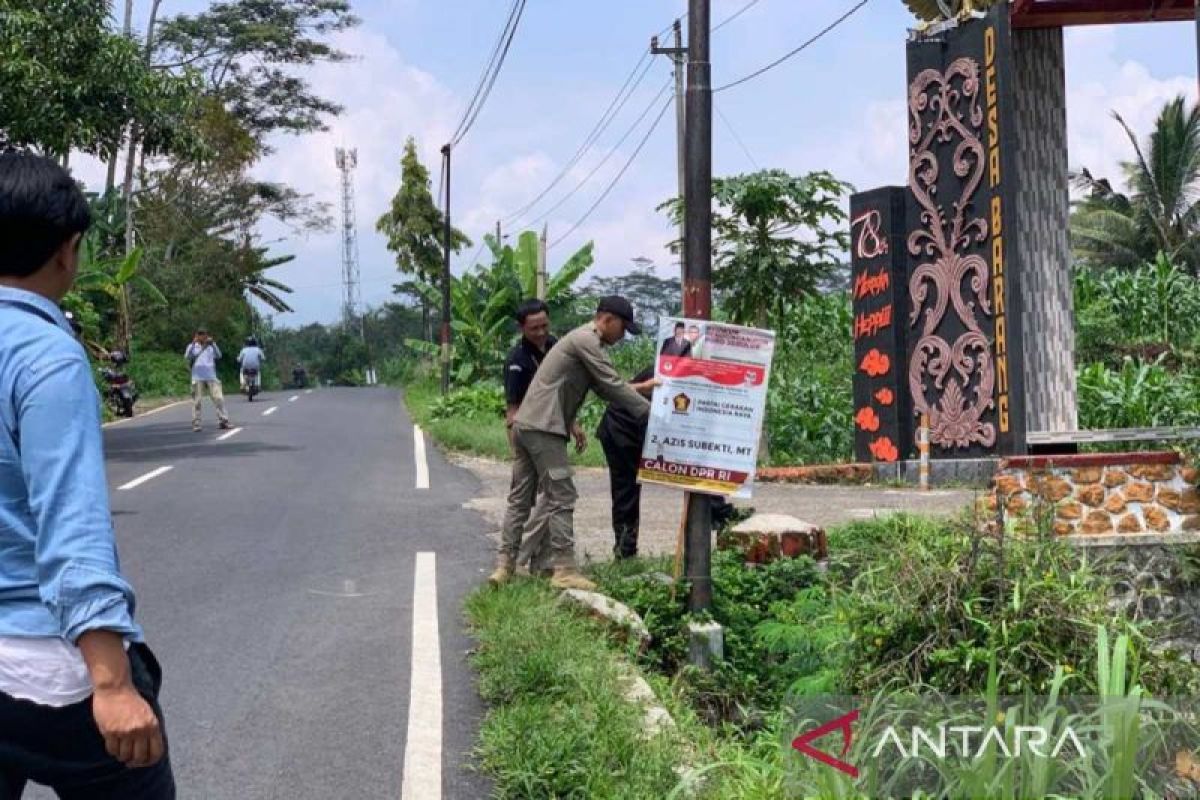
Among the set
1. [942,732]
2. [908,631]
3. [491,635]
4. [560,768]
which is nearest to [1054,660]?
[908,631]

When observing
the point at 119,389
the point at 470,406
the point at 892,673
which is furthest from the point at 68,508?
the point at 119,389

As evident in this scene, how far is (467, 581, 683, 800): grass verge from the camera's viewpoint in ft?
15.8

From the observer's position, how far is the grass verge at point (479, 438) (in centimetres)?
1823

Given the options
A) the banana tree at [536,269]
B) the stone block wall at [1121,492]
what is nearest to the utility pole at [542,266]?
the banana tree at [536,269]

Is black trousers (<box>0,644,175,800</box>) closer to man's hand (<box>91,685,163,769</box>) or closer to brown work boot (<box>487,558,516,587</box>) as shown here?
man's hand (<box>91,685,163,769</box>)

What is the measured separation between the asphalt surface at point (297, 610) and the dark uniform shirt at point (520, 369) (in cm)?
135

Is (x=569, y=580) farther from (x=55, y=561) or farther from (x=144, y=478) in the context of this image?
(x=144, y=478)

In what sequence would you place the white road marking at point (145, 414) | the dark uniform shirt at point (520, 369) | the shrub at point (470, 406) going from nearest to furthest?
the dark uniform shirt at point (520, 369), the white road marking at point (145, 414), the shrub at point (470, 406)

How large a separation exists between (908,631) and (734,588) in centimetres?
330

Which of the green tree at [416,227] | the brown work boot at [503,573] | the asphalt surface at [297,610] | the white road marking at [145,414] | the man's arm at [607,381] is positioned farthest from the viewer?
the green tree at [416,227]

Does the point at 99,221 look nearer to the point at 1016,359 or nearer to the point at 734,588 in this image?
the point at 1016,359

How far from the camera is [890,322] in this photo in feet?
52.2

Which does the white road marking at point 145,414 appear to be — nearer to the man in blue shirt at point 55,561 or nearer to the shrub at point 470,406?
the shrub at point 470,406

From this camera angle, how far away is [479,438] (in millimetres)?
19656
